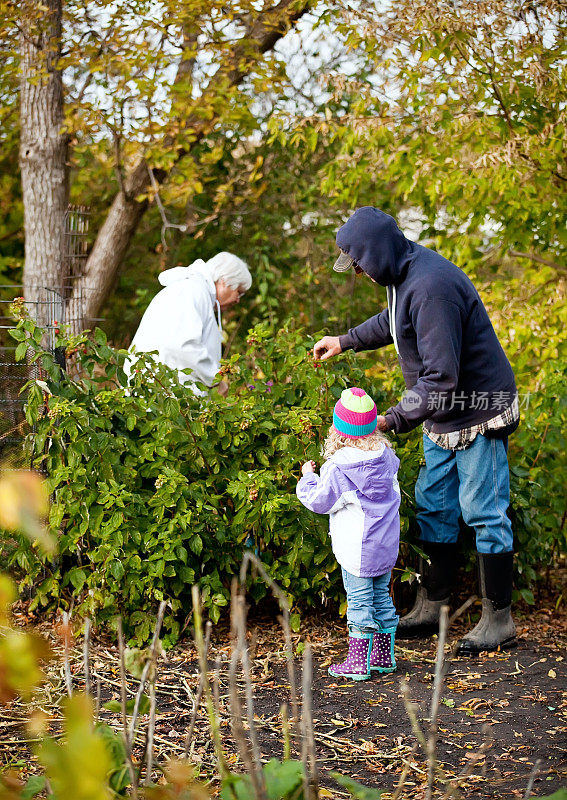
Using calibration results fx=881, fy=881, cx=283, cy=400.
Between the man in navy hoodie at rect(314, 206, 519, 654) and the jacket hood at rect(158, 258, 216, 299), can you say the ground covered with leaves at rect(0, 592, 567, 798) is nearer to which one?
the man in navy hoodie at rect(314, 206, 519, 654)

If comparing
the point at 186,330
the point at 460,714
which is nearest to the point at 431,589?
the point at 460,714

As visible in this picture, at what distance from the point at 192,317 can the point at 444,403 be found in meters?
1.53

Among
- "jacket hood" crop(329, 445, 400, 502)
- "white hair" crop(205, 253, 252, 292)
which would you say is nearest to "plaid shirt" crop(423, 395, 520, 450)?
"jacket hood" crop(329, 445, 400, 502)

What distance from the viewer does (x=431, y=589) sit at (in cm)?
399

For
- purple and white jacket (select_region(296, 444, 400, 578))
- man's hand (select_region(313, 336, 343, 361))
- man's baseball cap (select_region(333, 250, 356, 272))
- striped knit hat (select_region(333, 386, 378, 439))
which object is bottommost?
purple and white jacket (select_region(296, 444, 400, 578))

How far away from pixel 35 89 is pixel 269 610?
4.57m

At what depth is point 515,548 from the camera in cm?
420

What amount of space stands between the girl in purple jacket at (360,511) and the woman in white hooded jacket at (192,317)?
1115mm

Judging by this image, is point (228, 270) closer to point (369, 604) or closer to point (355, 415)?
point (355, 415)

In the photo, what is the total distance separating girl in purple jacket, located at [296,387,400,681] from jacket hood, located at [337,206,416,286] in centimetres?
51

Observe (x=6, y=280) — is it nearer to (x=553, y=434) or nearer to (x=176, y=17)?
(x=176, y=17)

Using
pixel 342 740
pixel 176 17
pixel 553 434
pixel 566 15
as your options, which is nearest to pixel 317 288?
pixel 176 17

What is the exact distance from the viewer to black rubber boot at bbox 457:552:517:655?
3795 mm

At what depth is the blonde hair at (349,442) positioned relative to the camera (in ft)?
11.4
